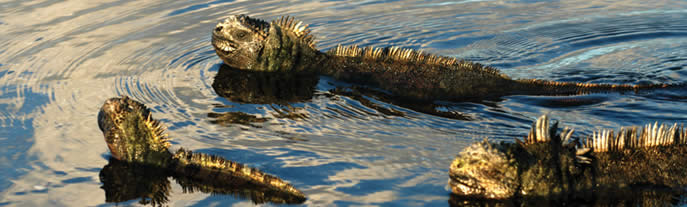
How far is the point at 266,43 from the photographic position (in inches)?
343

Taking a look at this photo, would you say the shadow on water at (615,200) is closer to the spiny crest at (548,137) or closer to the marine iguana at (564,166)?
the marine iguana at (564,166)

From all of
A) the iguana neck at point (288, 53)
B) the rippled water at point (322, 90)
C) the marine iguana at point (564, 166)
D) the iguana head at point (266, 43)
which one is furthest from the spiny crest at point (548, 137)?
the iguana head at point (266, 43)

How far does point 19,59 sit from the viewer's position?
9406mm

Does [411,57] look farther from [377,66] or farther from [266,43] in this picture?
[266,43]

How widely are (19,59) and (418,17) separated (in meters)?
5.69

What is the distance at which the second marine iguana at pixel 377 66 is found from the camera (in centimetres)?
757

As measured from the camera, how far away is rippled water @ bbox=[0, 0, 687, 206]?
5.55 meters

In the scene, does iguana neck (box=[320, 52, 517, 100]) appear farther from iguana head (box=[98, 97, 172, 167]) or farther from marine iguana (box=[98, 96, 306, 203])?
iguana head (box=[98, 97, 172, 167])

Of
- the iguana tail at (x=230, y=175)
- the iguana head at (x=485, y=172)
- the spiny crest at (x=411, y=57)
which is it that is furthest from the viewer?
the spiny crest at (x=411, y=57)

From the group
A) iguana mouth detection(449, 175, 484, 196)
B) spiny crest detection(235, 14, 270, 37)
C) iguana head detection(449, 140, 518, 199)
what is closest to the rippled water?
iguana mouth detection(449, 175, 484, 196)

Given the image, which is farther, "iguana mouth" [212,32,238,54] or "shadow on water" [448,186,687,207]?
"iguana mouth" [212,32,238,54]

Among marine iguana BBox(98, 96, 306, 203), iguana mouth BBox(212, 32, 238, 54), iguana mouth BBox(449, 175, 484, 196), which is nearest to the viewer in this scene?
iguana mouth BBox(449, 175, 484, 196)

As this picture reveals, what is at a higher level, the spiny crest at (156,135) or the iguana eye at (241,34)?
the iguana eye at (241,34)

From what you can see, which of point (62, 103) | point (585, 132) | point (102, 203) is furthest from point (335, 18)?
point (102, 203)
